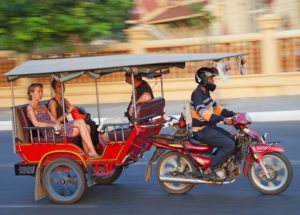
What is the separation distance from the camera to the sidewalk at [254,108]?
1539 cm

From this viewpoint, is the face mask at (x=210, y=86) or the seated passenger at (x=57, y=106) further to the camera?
the seated passenger at (x=57, y=106)

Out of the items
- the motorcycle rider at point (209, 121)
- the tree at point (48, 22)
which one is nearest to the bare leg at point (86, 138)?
the motorcycle rider at point (209, 121)

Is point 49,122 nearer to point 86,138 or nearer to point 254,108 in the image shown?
point 86,138

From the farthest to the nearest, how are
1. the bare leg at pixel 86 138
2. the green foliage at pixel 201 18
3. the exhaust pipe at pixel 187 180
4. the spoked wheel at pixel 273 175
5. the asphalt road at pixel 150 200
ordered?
1. the green foliage at pixel 201 18
2. the bare leg at pixel 86 138
3. the exhaust pipe at pixel 187 180
4. the spoked wheel at pixel 273 175
5. the asphalt road at pixel 150 200

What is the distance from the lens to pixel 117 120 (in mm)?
7973

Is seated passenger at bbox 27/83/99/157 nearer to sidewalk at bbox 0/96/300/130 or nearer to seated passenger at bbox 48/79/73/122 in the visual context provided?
seated passenger at bbox 48/79/73/122

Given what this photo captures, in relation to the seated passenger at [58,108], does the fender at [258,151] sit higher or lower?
lower

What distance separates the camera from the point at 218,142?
24.8 feet

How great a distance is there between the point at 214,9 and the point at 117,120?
16549mm

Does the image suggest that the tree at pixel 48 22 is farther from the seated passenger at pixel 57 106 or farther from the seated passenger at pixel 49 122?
the seated passenger at pixel 49 122

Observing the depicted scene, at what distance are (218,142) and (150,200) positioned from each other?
3.56 feet

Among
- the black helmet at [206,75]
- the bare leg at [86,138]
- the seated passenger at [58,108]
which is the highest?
the black helmet at [206,75]

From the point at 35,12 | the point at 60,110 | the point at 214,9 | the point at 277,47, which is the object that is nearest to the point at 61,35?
the point at 35,12

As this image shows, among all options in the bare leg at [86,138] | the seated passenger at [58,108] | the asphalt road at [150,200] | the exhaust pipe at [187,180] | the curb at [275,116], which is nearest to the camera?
the asphalt road at [150,200]
